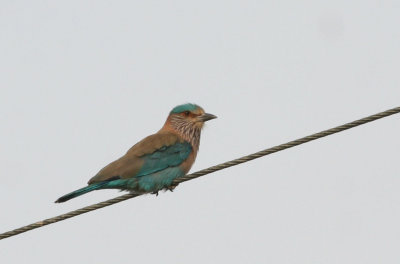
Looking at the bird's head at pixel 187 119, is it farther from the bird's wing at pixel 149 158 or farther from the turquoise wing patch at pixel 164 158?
the turquoise wing patch at pixel 164 158

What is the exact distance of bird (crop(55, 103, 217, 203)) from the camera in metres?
7.78

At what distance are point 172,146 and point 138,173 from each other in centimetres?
65

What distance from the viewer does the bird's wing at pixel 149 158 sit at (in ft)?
25.8

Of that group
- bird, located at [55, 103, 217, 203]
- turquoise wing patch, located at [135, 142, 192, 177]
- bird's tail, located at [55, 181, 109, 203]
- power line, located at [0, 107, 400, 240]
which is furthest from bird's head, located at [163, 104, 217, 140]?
power line, located at [0, 107, 400, 240]

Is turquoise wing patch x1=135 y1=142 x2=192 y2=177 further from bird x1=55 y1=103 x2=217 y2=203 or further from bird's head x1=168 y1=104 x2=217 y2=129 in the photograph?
bird's head x1=168 y1=104 x2=217 y2=129

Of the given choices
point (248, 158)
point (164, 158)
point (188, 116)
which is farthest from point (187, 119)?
point (248, 158)

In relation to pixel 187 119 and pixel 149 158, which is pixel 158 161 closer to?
pixel 149 158

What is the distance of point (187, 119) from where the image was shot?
29.6 ft

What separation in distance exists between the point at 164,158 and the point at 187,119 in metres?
0.89

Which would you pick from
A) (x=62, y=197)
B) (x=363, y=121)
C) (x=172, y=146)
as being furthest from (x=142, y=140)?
(x=363, y=121)

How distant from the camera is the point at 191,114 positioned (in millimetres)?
9094

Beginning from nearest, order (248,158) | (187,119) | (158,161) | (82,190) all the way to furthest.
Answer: (248,158) → (82,190) → (158,161) → (187,119)

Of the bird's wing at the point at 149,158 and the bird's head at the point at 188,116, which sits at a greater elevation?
the bird's head at the point at 188,116

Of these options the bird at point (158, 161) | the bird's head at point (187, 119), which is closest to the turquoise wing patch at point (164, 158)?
the bird at point (158, 161)
